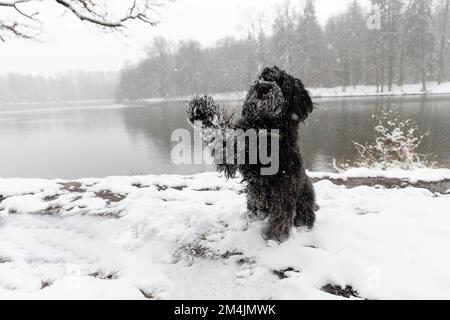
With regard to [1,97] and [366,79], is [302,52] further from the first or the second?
[1,97]

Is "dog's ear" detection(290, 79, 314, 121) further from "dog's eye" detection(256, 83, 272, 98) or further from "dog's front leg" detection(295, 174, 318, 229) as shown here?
"dog's front leg" detection(295, 174, 318, 229)

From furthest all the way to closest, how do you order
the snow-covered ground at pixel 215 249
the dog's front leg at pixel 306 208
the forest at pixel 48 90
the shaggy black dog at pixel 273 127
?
the forest at pixel 48 90
the dog's front leg at pixel 306 208
the shaggy black dog at pixel 273 127
the snow-covered ground at pixel 215 249

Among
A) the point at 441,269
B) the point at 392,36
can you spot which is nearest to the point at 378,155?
the point at 441,269

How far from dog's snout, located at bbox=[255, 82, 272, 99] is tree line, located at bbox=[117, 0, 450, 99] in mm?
39866

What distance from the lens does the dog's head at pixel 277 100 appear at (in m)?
3.00

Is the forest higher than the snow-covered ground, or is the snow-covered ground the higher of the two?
the forest

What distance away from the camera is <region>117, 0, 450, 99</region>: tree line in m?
37.6

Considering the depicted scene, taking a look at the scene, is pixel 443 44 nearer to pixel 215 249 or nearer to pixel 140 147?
pixel 140 147

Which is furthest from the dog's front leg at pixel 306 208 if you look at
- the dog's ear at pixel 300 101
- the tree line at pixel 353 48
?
the tree line at pixel 353 48

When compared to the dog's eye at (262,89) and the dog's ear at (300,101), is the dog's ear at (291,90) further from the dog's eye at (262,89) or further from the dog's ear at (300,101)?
the dog's eye at (262,89)

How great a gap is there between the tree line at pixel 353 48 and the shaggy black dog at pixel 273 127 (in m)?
39.7

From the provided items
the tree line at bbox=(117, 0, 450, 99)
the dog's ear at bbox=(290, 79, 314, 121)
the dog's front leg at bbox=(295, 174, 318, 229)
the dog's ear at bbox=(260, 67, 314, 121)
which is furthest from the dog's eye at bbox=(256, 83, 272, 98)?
the tree line at bbox=(117, 0, 450, 99)

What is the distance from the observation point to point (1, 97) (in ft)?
383
